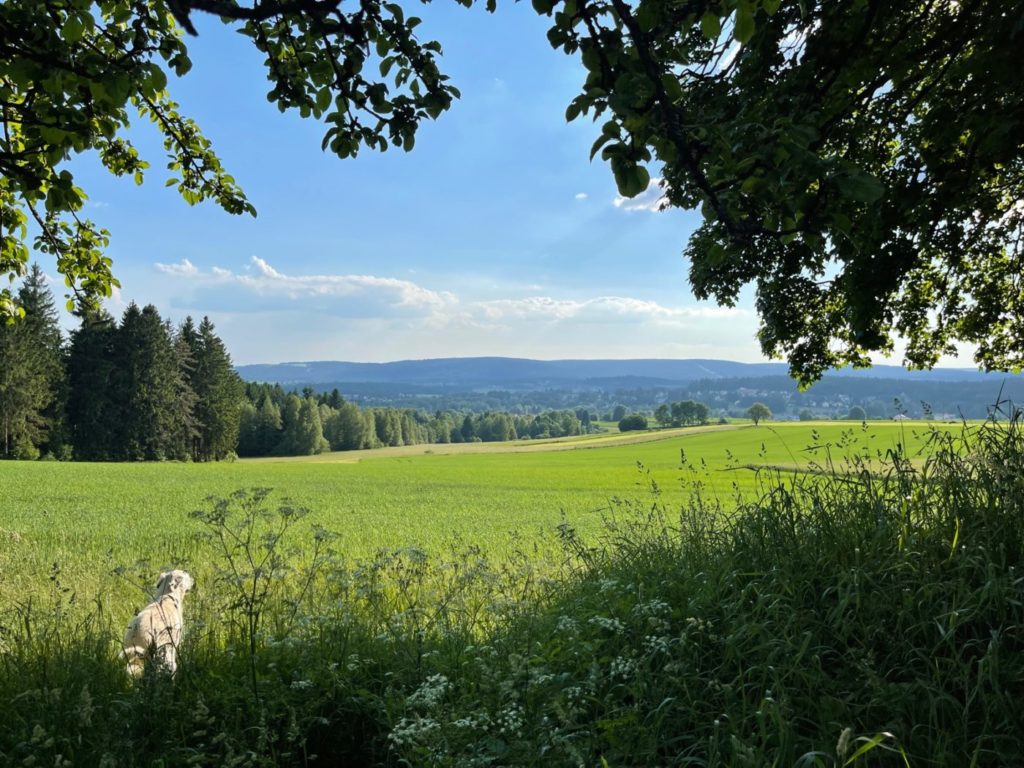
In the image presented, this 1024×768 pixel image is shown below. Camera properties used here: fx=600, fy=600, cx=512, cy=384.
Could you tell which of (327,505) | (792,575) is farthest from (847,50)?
(327,505)

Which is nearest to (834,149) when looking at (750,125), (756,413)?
(756,413)

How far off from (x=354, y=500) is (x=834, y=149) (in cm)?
2581

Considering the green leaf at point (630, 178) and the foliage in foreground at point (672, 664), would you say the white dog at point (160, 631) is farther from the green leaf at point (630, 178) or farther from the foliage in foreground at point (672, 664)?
the green leaf at point (630, 178)

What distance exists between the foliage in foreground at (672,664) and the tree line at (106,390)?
6855 centimetres

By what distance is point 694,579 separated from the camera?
4465 millimetres

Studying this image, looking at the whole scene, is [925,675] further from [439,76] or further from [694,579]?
[439,76]

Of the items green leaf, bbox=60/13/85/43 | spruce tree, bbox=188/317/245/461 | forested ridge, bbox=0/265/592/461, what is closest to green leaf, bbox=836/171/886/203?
green leaf, bbox=60/13/85/43

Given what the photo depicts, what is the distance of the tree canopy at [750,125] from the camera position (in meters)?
2.29

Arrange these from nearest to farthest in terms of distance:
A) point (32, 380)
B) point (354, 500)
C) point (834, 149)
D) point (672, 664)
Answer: point (672, 664) → point (834, 149) → point (354, 500) → point (32, 380)

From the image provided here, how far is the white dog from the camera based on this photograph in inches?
158

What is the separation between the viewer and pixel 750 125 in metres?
2.50

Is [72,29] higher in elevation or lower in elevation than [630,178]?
higher

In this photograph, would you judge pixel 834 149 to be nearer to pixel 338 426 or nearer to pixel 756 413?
pixel 756 413

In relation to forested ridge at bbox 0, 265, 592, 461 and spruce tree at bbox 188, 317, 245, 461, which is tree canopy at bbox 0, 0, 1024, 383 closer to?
forested ridge at bbox 0, 265, 592, 461
